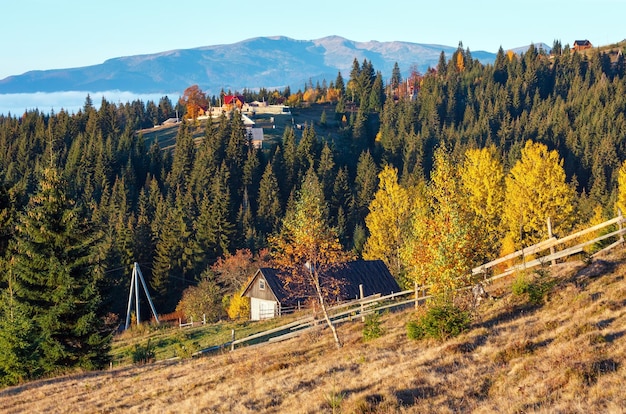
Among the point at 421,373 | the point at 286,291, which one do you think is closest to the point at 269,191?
the point at 286,291

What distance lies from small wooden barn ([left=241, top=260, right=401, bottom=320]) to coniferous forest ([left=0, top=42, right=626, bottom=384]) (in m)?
2.05

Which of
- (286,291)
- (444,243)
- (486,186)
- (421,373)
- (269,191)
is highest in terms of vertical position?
(444,243)

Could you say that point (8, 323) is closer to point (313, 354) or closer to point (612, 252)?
point (313, 354)

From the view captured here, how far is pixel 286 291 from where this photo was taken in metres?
52.2

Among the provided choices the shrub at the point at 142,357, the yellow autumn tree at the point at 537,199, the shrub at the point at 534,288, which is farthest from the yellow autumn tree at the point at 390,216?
the shrub at the point at 534,288

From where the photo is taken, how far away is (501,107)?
597ft

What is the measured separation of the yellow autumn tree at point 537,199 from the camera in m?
44.0

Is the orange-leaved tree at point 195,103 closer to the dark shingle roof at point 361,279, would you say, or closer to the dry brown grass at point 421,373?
the dark shingle roof at point 361,279

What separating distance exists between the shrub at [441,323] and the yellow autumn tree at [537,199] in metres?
22.7

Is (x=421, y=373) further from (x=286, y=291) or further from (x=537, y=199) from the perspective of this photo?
(x=286, y=291)

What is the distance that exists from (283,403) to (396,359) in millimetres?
4592

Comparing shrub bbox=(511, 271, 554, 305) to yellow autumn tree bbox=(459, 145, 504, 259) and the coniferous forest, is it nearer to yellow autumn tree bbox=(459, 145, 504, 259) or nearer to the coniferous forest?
the coniferous forest

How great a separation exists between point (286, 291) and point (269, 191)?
59.2 metres

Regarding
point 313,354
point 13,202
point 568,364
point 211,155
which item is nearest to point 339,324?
point 313,354
